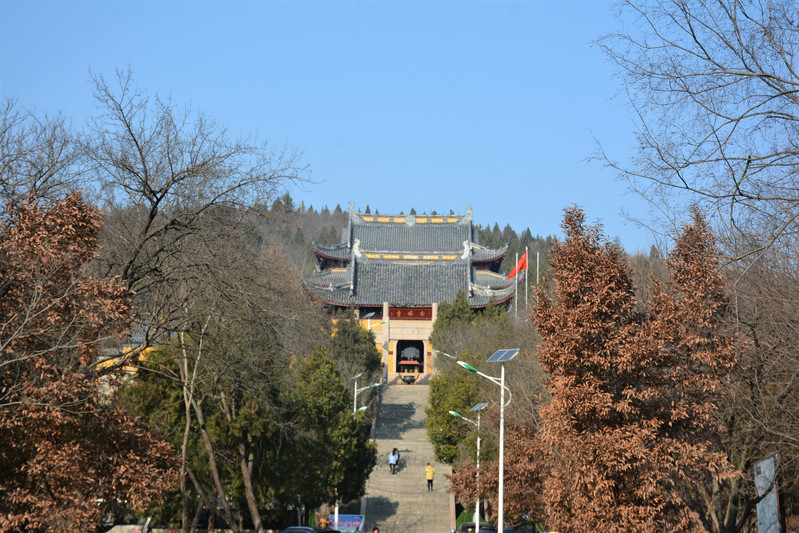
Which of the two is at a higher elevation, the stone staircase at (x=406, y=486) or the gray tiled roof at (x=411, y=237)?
the gray tiled roof at (x=411, y=237)

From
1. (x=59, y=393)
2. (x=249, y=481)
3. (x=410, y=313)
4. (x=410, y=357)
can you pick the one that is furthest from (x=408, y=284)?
(x=59, y=393)

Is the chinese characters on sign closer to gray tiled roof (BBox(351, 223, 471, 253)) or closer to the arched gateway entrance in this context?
the arched gateway entrance

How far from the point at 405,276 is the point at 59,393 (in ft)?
156

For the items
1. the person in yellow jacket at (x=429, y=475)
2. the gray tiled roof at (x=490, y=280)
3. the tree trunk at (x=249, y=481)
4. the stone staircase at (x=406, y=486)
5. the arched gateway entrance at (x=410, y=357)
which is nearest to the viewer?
the tree trunk at (x=249, y=481)

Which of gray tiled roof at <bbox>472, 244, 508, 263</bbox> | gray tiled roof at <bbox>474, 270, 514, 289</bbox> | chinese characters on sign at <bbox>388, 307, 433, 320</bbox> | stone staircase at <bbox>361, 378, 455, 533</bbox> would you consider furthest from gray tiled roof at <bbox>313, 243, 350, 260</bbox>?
stone staircase at <bbox>361, 378, 455, 533</bbox>

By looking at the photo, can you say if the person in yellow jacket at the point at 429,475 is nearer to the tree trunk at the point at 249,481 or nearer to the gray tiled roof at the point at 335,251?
the tree trunk at the point at 249,481

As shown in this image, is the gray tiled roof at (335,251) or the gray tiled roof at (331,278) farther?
the gray tiled roof at (335,251)

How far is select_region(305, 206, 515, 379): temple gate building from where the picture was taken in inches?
2088

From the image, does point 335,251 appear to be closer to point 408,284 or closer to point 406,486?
point 408,284

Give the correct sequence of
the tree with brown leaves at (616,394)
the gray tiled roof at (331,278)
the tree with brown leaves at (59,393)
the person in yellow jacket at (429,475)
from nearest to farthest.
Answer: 1. the tree with brown leaves at (59,393)
2. the tree with brown leaves at (616,394)
3. the person in yellow jacket at (429,475)
4. the gray tiled roof at (331,278)

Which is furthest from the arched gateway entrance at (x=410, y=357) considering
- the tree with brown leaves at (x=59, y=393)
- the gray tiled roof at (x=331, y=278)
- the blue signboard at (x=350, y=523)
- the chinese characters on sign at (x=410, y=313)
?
the tree with brown leaves at (x=59, y=393)

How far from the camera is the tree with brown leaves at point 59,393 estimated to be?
8.18 meters

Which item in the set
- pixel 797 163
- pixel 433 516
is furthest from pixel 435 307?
pixel 797 163

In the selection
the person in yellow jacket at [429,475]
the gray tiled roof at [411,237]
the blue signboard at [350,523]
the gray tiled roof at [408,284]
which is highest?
the gray tiled roof at [411,237]
